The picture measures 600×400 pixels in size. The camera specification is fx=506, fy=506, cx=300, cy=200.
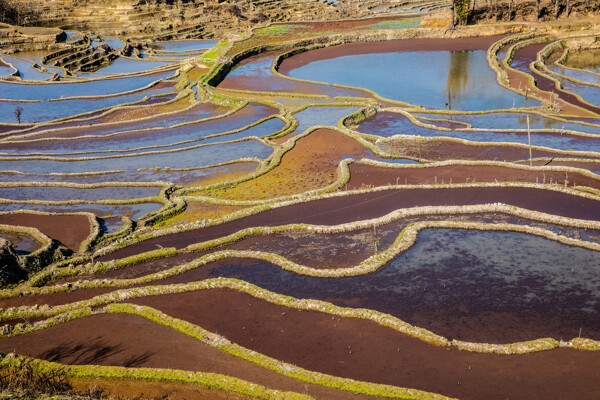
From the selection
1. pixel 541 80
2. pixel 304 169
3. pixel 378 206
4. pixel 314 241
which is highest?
pixel 541 80

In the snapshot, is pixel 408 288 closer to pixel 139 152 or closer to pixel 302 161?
pixel 302 161

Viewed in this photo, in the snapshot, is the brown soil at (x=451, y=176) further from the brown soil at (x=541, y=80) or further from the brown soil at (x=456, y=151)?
the brown soil at (x=541, y=80)

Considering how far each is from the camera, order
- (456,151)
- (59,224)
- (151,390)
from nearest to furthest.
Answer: (151,390) → (59,224) → (456,151)

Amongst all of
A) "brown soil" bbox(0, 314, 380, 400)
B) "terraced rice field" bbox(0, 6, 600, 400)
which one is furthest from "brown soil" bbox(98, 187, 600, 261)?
"brown soil" bbox(0, 314, 380, 400)

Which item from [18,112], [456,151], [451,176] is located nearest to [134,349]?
[451,176]

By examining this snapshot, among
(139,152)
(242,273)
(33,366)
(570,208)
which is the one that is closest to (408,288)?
(242,273)

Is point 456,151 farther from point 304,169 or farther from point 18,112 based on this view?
point 18,112
